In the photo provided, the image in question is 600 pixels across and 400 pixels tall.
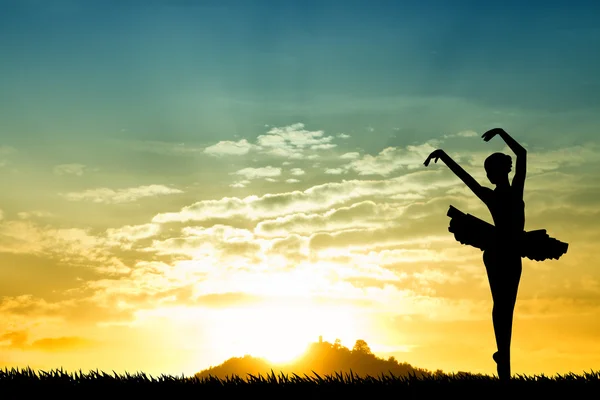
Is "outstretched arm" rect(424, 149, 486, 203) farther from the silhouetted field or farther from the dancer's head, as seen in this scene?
the silhouetted field

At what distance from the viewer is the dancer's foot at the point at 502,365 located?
1091cm

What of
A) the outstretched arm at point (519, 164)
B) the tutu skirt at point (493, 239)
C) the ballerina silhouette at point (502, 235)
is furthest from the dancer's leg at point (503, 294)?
the outstretched arm at point (519, 164)

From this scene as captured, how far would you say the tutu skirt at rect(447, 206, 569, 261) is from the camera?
11391 millimetres

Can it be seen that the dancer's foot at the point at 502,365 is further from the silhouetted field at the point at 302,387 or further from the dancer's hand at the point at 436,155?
the dancer's hand at the point at 436,155

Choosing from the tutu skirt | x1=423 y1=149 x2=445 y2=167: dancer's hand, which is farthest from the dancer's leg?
x1=423 y1=149 x2=445 y2=167: dancer's hand

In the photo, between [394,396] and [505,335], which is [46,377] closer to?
[394,396]

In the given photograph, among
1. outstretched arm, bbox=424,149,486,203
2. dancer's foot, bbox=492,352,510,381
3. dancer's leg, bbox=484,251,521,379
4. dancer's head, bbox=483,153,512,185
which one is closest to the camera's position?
dancer's foot, bbox=492,352,510,381

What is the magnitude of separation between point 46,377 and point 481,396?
7.13 metres

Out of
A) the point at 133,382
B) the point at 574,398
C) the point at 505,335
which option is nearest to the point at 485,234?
the point at 505,335

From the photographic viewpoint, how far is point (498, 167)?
37.9 ft

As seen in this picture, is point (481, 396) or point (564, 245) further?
point (564, 245)

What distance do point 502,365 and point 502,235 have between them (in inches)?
87.1

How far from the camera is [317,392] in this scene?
9.41 meters

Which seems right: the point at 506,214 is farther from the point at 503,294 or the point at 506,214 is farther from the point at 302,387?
the point at 302,387
